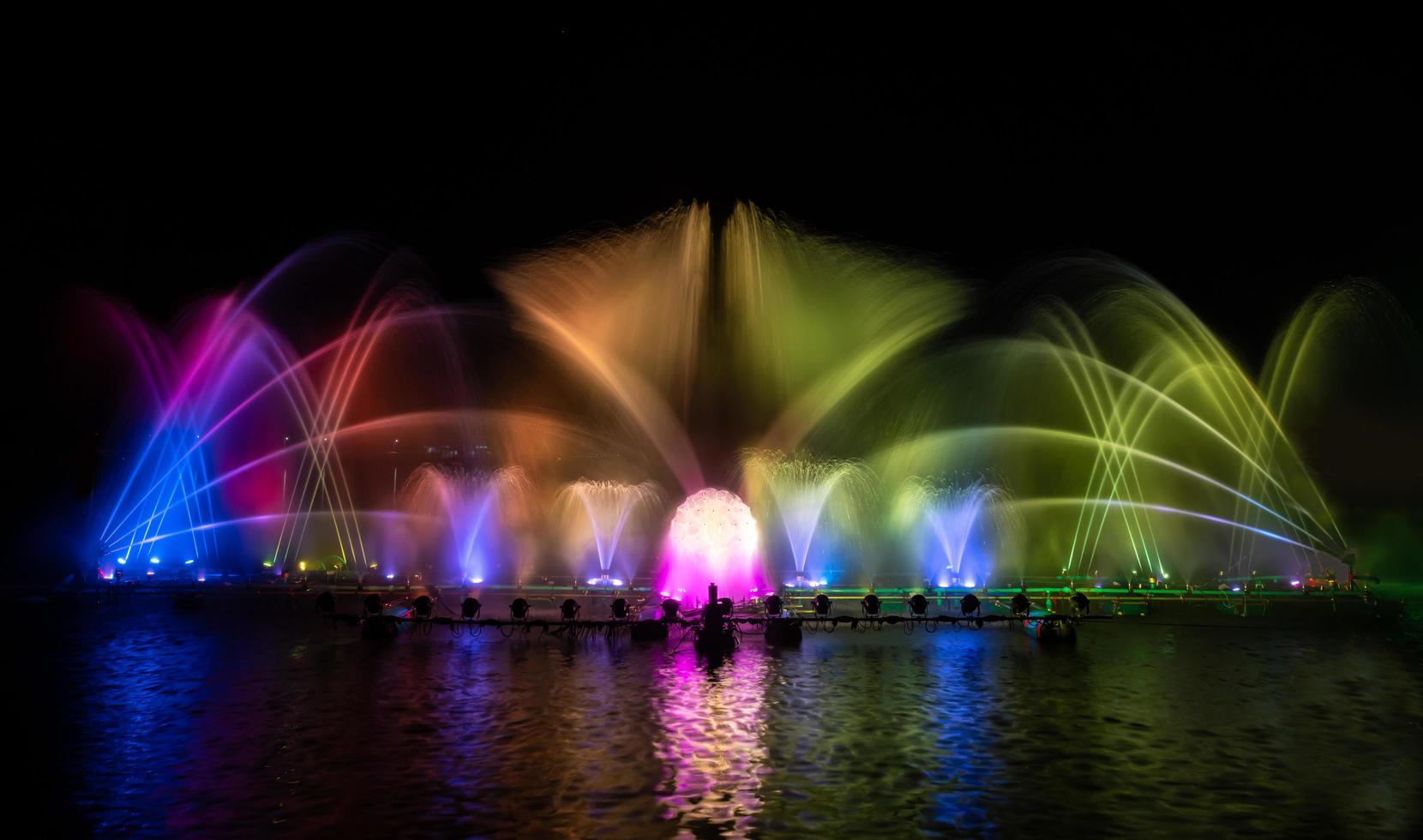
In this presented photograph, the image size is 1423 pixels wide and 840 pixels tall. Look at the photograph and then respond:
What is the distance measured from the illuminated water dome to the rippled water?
1619 cm

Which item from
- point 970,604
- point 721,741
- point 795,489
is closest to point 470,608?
point 970,604

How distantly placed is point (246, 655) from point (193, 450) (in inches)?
1654

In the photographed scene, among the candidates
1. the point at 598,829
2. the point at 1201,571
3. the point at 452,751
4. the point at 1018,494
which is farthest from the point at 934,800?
the point at 1018,494

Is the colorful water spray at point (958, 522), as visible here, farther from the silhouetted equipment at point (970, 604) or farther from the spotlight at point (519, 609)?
the spotlight at point (519, 609)

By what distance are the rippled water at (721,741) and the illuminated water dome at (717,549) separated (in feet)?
53.1

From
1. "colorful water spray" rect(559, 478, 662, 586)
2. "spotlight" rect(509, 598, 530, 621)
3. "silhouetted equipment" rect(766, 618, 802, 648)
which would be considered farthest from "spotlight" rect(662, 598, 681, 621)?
"colorful water spray" rect(559, 478, 662, 586)

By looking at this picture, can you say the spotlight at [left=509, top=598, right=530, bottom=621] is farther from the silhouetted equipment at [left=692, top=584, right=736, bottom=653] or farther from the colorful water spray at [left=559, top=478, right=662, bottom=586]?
the colorful water spray at [left=559, top=478, right=662, bottom=586]

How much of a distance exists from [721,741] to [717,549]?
2918cm

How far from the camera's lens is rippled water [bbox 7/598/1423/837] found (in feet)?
43.0

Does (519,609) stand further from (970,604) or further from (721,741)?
(721,741)

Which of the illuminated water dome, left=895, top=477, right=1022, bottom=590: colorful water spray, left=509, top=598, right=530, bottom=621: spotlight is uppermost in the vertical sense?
left=895, top=477, right=1022, bottom=590: colorful water spray

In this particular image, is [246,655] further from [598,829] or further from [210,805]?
[598,829]

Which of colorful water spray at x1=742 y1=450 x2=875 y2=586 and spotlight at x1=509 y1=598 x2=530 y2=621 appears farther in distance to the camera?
colorful water spray at x1=742 y1=450 x2=875 y2=586

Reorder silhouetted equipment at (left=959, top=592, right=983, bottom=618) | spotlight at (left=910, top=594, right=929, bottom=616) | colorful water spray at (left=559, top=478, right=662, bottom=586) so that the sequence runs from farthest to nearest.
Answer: colorful water spray at (left=559, top=478, right=662, bottom=586), silhouetted equipment at (left=959, top=592, right=983, bottom=618), spotlight at (left=910, top=594, right=929, bottom=616)
